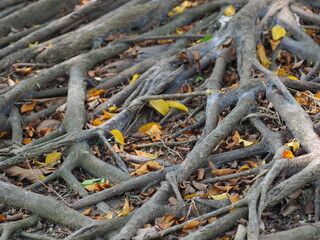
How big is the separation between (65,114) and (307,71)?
2.19 meters

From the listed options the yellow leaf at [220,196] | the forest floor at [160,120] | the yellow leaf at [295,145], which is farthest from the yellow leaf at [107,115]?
the yellow leaf at [295,145]

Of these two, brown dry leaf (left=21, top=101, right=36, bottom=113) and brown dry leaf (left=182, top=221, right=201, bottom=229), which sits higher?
brown dry leaf (left=182, top=221, right=201, bottom=229)

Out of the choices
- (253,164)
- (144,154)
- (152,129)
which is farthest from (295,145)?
(152,129)

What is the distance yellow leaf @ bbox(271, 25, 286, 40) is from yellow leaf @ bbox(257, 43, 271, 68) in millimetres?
199

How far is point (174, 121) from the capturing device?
493 cm

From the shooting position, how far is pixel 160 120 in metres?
5.00

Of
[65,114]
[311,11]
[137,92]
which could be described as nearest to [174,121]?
[137,92]

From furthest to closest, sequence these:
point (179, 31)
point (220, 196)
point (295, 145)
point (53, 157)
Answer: point (179, 31) < point (53, 157) < point (295, 145) < point (220, 196)

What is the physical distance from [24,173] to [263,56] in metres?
2.47

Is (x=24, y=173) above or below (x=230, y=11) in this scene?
below

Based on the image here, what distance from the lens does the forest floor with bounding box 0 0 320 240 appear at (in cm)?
360

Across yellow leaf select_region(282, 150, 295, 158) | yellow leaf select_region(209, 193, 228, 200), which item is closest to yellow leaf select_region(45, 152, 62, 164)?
yellow leaf select_region(209, 193, 228, 200)

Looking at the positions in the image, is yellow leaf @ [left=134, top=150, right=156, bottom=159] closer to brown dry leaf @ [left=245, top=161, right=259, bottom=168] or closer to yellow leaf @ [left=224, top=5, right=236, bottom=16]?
brown dry leaf @ [left=245, top=161, right=259, bottom=168]

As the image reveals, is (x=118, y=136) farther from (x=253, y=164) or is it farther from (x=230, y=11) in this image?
(x=230, y=11)
